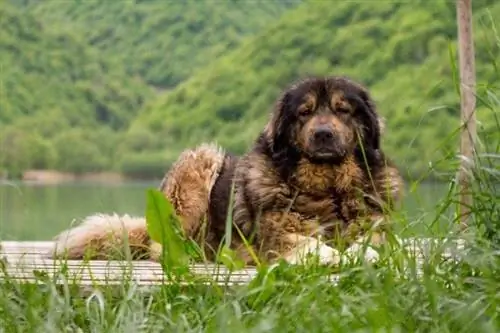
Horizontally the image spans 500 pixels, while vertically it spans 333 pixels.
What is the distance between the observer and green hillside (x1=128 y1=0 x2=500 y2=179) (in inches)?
1416

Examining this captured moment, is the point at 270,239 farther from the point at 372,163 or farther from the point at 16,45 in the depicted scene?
the point at 16,45

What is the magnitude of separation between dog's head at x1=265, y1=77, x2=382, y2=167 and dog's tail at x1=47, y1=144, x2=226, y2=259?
92cm

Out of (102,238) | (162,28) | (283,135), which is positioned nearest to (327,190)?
(283,135)

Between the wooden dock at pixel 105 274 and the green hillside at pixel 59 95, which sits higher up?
the green hillside at pixel 59 95

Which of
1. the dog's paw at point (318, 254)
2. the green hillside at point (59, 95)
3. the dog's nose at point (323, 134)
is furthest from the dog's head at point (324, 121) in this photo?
the green hillside at point (59, 95)

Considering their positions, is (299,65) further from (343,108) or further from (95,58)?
(343,108)

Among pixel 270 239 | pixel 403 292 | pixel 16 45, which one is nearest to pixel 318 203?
pixel 270 239

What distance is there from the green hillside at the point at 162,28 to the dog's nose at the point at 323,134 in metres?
48.3

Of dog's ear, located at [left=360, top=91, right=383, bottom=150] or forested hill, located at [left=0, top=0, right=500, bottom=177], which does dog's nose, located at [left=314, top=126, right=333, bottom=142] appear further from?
forested hill, located at [left=0, top=0, right=500, bottom=177]

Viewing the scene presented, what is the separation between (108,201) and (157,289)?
2231mm

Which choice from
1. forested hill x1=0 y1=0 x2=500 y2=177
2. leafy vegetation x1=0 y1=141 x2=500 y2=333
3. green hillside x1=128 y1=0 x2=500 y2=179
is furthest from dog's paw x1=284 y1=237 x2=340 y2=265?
green hillside x1=128 y1=0 x2=500 y2=179

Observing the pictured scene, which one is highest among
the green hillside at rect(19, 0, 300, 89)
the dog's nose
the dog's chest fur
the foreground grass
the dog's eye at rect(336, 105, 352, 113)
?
the green hillside at rect(19, 0, 300, 89)

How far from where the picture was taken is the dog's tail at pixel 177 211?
6.80 m

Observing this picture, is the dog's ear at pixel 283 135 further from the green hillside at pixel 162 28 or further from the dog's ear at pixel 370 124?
the green hillside at pixel 162 28
